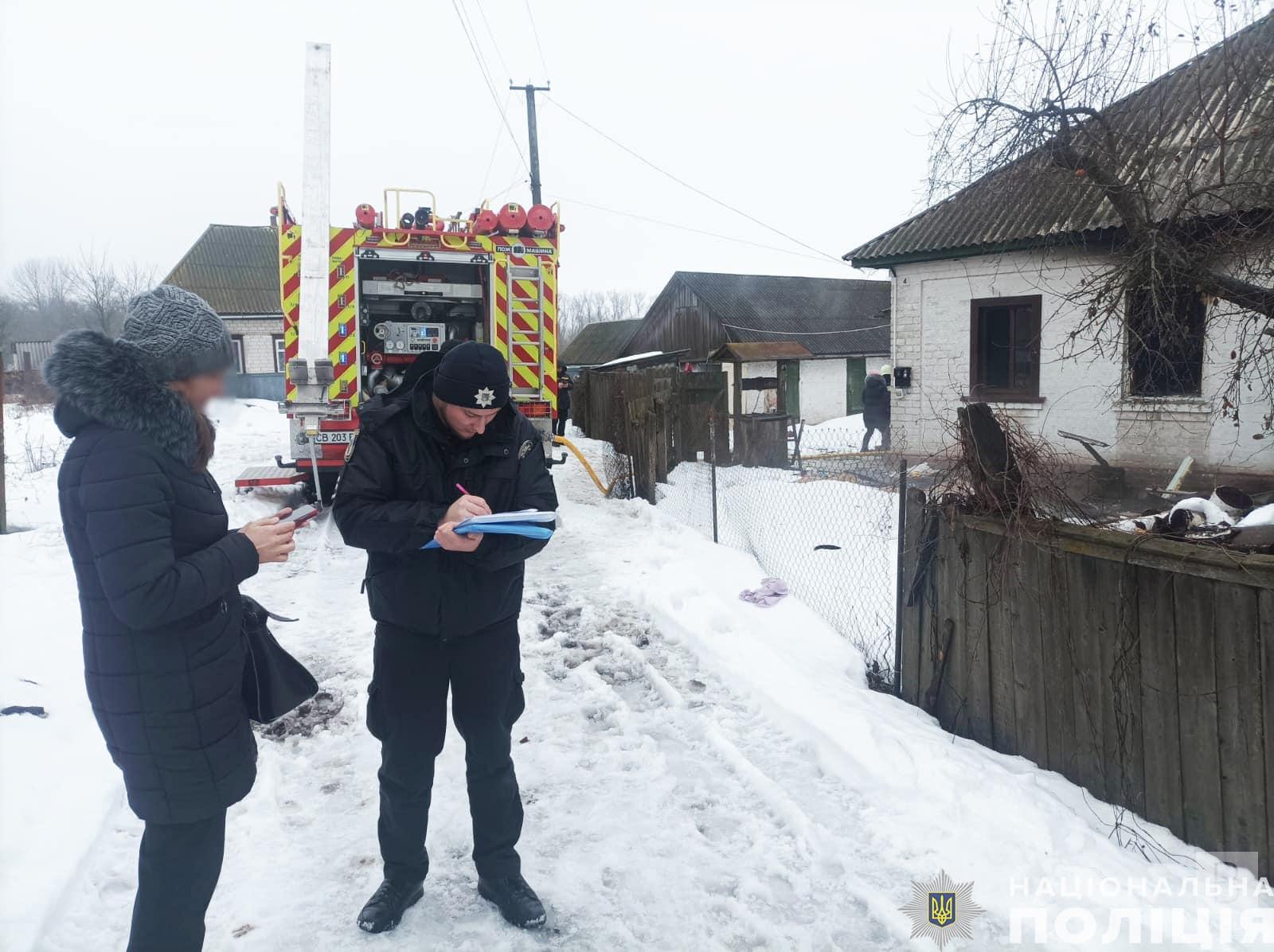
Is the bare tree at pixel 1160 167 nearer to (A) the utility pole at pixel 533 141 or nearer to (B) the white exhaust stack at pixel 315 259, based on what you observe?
(B) the white exhaust stack at pixel 315 259

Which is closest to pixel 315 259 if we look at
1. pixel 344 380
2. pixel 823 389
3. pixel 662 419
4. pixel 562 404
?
pixel 344 380

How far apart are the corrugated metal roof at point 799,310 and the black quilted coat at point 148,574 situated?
2750cm

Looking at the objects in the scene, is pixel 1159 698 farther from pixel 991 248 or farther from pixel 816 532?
pixel 991 248

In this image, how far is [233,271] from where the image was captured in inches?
1336

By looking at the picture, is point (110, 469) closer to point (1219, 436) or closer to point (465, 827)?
point (465, 827)

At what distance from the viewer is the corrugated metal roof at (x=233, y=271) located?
1271 inches

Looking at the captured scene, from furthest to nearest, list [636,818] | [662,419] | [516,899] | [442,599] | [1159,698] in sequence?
[662,419], [636,818], [1159,698], [516,899], [442,599]

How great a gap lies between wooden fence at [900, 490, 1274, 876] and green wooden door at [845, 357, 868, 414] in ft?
85.3

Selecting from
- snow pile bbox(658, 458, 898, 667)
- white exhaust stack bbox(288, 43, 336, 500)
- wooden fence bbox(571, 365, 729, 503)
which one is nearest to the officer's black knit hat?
snow pile bbox(658, 458, 898, 667)

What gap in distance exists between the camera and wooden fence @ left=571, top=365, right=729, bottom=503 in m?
10.6

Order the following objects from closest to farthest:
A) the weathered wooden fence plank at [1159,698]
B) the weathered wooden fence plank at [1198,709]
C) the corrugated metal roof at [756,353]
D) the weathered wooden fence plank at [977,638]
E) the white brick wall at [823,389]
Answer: the weathered wooden fence plank at [1198,709], the weathered wooden fence plank at [1159,698], the weathered wooden fence plank at [977,638], the corrugated metal roof at [756,353], the white brick wall at [823,389]

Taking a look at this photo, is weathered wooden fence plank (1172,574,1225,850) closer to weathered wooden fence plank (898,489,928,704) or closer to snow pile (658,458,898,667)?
weathered wooden fence plank (898,489,928,704)

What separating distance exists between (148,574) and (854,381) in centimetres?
2913

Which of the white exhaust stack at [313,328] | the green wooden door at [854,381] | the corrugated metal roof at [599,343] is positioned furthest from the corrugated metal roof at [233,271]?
the white exhaust stack at [313,328]
